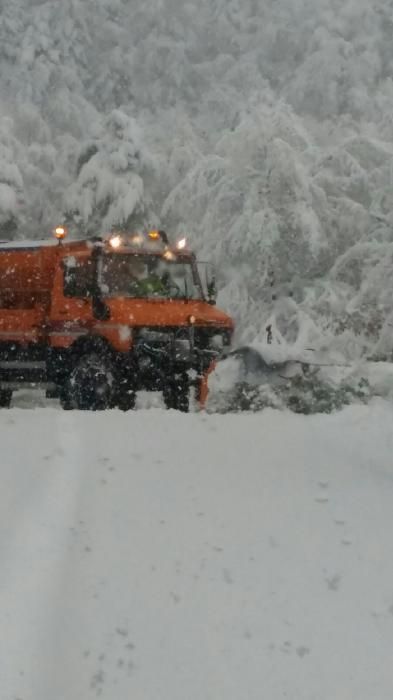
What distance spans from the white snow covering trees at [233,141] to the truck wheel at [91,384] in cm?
421

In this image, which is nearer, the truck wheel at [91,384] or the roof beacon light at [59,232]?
the truck wheel at [91,384]

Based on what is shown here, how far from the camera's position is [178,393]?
1090cm

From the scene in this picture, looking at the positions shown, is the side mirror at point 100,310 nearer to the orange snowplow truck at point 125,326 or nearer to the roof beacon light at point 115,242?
the orange snowplow truck at point 125,326

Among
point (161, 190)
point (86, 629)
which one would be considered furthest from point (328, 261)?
point (86, 629)

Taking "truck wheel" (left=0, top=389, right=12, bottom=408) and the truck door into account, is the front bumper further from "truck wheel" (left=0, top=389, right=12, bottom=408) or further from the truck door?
"truck wheel" (left=0, top=389, right=12, bottom=408)

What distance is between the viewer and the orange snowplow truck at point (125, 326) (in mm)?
10703

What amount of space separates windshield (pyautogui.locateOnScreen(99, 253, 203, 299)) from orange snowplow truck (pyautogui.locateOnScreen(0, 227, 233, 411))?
12mm

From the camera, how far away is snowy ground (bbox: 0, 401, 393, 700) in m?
4.13

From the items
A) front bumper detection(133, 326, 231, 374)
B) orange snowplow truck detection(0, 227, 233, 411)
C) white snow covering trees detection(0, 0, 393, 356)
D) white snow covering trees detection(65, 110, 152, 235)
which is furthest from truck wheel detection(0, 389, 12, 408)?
white snow covering trees detection(65, 110, 152, 235)

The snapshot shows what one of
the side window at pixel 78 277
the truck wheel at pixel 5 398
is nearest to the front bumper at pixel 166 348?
the side window at pixel 78 277

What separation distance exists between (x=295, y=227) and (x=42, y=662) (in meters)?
14.8

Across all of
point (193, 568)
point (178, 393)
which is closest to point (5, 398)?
point (178, 393)

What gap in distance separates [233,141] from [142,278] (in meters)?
9.32

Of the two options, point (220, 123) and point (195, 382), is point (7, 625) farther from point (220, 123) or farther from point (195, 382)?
point (220, 123)
